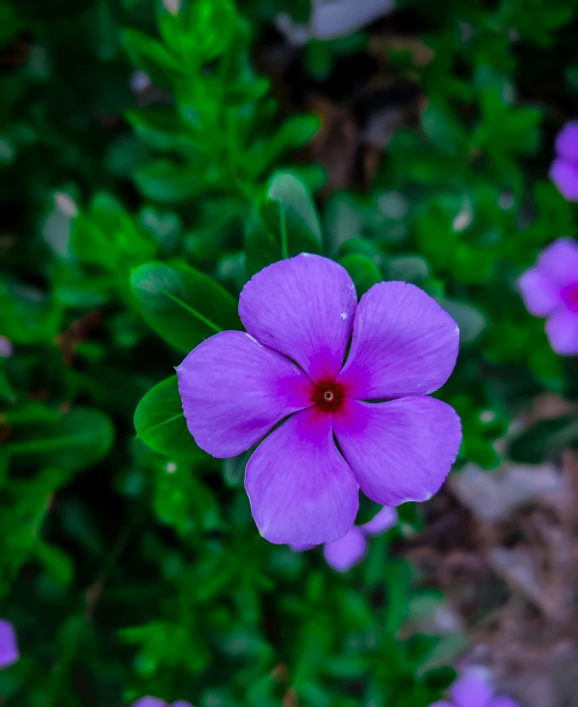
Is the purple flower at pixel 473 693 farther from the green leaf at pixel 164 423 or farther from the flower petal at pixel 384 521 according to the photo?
the green leaf at pixel 164 423

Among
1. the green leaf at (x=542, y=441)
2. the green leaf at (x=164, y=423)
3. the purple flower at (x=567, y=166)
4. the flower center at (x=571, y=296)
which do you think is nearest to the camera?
the green leaf at (x=164, y=423)

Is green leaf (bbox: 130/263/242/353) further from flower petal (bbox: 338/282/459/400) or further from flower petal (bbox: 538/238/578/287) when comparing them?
flower petal (bbox: 538/238/578/287)

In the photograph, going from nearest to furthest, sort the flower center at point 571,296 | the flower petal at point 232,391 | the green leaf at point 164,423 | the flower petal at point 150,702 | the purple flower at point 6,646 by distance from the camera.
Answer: the flower petal at point 232,391
the green leaf at point 164,423
the purple flower at point 6,646
the flower petal at point 150,702
the flower center at point 571,296

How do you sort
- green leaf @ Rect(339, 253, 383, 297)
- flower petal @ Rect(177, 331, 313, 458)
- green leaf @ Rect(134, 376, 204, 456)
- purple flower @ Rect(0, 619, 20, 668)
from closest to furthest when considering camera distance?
flower petal @ Rect(177, 331, 313, 458)
green leaf @ Rect(134, 376, 204, 456)
green leaf @ Rect(339, 253, 383, 297)
purple flower @ Rect(0, 619, 20, 668)

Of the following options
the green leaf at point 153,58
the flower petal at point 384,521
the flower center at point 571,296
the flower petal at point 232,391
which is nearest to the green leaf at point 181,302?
the flower petal at point 232,391

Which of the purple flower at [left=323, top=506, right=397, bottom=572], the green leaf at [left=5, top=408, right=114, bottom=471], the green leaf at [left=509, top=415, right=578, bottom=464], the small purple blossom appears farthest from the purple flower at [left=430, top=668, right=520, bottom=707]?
the small purple blossom

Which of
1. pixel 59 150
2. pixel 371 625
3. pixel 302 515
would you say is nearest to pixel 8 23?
pixel 59 150
